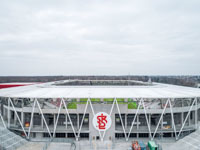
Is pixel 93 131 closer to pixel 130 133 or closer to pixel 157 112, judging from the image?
pixel 130 133

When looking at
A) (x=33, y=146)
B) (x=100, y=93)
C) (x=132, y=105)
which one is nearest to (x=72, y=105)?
(x=100, y=93)

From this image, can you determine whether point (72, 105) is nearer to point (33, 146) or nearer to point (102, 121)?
point (102, 121)

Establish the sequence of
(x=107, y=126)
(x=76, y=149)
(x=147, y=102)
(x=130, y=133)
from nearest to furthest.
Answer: (x=76, y=149)
(x=107, y=126)
(x=130, y=133)
(x=147, y=102)

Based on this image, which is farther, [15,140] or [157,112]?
[157,112]

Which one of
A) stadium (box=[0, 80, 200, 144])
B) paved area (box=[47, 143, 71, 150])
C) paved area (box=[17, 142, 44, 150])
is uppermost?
stadium (box=[0, 80, 200, 144])

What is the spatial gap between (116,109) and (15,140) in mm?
19203

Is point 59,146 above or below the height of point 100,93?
below

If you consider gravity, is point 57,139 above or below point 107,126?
below

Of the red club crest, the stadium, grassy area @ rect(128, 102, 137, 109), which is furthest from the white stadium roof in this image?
the red club crest

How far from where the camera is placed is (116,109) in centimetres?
3241

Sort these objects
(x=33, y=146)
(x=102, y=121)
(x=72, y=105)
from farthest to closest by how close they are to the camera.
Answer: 1. (x=72, y=105)
2. (x=102, y=121)
3. (x=33, y=146)

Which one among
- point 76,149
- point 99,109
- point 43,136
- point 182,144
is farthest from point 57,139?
point 182,144

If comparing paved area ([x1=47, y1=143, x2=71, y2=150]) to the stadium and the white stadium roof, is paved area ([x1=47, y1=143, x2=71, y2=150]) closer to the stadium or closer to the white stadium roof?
the stadium

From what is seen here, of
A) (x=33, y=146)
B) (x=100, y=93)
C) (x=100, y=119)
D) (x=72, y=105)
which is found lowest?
(x=33, y=146)
